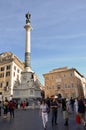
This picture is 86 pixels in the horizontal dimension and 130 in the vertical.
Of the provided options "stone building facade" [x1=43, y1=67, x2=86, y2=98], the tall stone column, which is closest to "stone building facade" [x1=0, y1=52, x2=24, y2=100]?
"stone building facade" [x1=43, y1=67, x2=86, y2=98]

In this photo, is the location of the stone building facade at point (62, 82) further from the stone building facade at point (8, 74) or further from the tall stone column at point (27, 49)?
the tall stone column at point (27, 49)

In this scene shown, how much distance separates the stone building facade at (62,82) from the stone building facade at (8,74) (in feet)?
42.7

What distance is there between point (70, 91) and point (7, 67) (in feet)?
77.5

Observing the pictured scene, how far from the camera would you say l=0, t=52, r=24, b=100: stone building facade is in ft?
213

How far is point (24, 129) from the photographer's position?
429 inches

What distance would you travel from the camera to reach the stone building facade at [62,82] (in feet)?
241

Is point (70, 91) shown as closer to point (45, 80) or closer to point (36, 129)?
point (45, 80)

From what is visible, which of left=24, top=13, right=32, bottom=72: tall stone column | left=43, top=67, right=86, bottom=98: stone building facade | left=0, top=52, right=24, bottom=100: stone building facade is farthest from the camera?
left=43, top=67, right=86, bottom=98: stone building facade

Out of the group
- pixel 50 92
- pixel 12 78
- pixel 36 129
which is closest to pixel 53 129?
pixel 36 129

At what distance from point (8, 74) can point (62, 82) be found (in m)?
20.3

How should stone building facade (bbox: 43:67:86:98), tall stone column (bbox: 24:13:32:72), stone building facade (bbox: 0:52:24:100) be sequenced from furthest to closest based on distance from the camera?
1. stone building facade (bbox: 43:67:86:98)
2. stone building facade (bbox: 0:52:24:100)
3. tall stone column (bbox: 24:13:32:72)

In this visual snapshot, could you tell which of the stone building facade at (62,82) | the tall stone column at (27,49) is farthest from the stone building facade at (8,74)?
the tall stone column at (27,49)

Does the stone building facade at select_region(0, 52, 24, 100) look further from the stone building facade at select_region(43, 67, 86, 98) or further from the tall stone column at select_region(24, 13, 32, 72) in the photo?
the tall stone column at select_region(24, 13, 32, 72)

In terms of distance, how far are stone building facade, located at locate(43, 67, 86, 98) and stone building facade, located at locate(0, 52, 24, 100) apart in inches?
513
